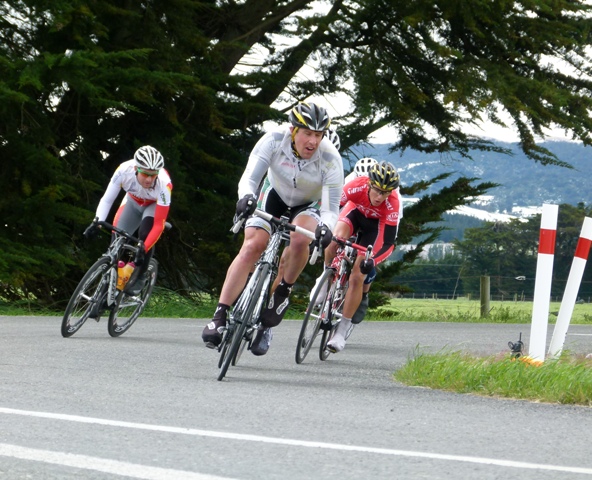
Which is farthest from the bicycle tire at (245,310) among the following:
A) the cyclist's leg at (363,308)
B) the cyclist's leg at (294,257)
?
the cyclist's leg at (363,308)

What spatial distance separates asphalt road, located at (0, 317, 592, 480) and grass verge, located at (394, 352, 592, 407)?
0.20 metres

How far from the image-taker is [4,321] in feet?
45.7

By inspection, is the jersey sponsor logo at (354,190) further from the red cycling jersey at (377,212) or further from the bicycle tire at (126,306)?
the bicycle tire at (126,306)

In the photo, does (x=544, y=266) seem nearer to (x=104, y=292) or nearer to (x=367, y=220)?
(x=367, y=220)

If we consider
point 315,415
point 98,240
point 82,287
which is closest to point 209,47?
point 98,240

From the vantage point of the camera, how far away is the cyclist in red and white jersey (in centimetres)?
1020

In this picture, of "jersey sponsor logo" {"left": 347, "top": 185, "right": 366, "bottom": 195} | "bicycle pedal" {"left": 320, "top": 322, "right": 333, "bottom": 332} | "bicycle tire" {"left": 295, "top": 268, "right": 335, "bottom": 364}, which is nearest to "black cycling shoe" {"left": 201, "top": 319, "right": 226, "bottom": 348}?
"bicycle tire" {"left": 295, "top": 268, "right": 335, "bottom": 364}

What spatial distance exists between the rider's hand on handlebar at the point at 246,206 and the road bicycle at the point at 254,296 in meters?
0.14

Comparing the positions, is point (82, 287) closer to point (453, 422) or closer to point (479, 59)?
point (453, 422)

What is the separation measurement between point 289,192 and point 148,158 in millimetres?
3000

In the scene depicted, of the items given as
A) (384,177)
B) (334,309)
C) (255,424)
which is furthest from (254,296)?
(384,177)

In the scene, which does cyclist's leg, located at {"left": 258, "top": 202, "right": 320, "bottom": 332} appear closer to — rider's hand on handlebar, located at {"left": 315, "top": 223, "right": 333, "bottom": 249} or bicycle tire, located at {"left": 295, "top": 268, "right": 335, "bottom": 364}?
rider's hand on handlebar, located at {"left": 315, "top": 223, "right": 333, "bottom": 249}

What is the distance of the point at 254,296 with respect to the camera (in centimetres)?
800

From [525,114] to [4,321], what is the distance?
9791 mm
